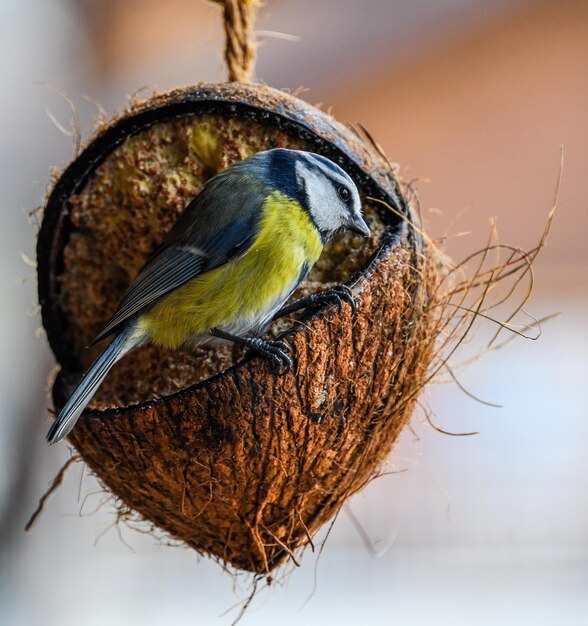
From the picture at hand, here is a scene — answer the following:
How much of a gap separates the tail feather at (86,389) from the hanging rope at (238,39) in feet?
2.11

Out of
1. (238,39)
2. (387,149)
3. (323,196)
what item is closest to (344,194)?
(323,196)

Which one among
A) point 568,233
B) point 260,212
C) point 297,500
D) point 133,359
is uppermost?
point 260,212

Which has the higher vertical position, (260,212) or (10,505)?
(260,212)

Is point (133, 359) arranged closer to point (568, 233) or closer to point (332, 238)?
point (332, 238)

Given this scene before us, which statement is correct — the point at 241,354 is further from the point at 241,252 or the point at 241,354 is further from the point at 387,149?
the point at 387,149

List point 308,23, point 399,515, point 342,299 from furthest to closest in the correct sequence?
point 399,515
point 308,23
point 342,299

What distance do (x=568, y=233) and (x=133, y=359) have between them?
162 inches

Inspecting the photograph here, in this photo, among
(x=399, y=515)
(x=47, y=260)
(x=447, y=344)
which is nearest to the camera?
(x=447, y=344)

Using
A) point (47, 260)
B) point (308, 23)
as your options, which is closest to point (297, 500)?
point (47, 260)

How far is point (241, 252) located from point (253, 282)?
0.21ft

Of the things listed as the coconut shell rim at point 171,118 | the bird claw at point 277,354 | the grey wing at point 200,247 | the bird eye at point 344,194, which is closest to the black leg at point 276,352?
the bird claw at point 277,354

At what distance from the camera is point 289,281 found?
5.57ft

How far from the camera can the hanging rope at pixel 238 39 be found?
194 centimetres

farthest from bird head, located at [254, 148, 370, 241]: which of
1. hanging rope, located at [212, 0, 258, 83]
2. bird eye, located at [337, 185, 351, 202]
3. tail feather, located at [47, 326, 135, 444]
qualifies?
tail feather, located at [47, 326, 135, 444]
